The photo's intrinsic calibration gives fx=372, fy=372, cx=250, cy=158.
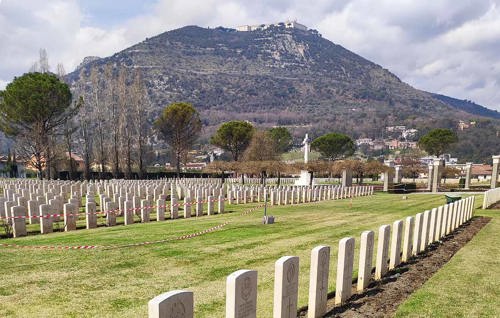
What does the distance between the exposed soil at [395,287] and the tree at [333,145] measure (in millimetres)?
70507

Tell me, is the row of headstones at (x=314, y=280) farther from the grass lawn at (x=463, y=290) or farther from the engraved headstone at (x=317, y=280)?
the grass lawn at (x=463, y=290)

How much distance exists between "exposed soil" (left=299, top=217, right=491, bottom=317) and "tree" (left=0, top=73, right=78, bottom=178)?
37.4m

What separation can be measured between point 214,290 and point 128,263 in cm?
257

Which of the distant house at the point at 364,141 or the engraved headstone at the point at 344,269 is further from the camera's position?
the distant house at the point at 364,141

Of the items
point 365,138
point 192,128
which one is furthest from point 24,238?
point 365,138

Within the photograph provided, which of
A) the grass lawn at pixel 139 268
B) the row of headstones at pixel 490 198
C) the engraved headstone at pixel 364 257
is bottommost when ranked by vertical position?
the row of headstones at pixel 490 198

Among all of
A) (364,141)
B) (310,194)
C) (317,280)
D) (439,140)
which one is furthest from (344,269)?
(364,141)

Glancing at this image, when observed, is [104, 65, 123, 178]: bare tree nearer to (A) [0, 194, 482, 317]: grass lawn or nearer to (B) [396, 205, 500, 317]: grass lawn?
(A) [0, 194, 482, 317]: grass lawn

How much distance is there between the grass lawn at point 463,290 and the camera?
5.75m

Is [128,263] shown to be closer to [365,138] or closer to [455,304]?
[455,304]

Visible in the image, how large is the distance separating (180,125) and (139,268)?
51.5m

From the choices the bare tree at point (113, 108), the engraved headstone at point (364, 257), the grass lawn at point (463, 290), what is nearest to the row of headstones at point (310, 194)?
the grass lawn at point (463, 290)

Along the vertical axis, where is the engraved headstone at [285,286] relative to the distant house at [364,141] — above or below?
above

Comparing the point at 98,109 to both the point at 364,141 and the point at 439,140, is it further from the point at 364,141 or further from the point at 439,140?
the point at 364,141
